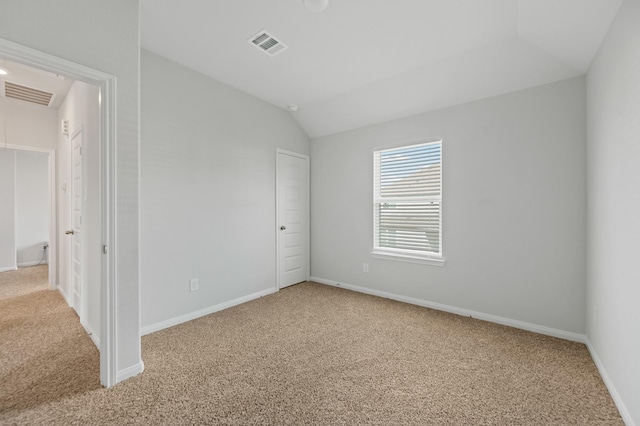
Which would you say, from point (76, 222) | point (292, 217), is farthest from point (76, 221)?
point (292, 217)

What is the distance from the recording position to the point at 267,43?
257 centimetres

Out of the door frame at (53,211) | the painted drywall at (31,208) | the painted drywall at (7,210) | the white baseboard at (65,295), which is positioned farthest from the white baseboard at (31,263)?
the white baseboard at (65,295)

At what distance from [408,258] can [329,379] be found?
2061 millimetres

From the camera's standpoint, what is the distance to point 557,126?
2.60 metres

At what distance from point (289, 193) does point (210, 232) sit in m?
1.46

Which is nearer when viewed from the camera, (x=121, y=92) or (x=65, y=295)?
(x=121, y=92)

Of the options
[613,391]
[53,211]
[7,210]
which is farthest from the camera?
[7,210]

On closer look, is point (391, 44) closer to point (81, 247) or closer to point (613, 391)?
point (613, 391)

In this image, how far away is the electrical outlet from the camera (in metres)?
3.01

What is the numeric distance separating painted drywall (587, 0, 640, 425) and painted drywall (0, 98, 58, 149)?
Answer: 620 cm

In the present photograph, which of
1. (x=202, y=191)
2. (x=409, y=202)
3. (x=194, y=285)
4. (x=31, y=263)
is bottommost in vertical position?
(x=31, y=263)

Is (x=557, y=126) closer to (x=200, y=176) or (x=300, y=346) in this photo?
(x=300, y=346)

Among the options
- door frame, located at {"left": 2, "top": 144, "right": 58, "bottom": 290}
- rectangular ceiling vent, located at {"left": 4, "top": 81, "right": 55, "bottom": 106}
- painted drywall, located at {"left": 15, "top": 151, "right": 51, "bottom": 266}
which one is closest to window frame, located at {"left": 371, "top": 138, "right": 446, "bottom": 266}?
rectangular ceiling vent, located at {"left": 4, "top": 81, "right": 55, "bottom": 106}

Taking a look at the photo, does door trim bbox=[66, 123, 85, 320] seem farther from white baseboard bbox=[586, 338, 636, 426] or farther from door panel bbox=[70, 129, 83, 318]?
white baseboard bbox=[586, 338, 636, 426]
